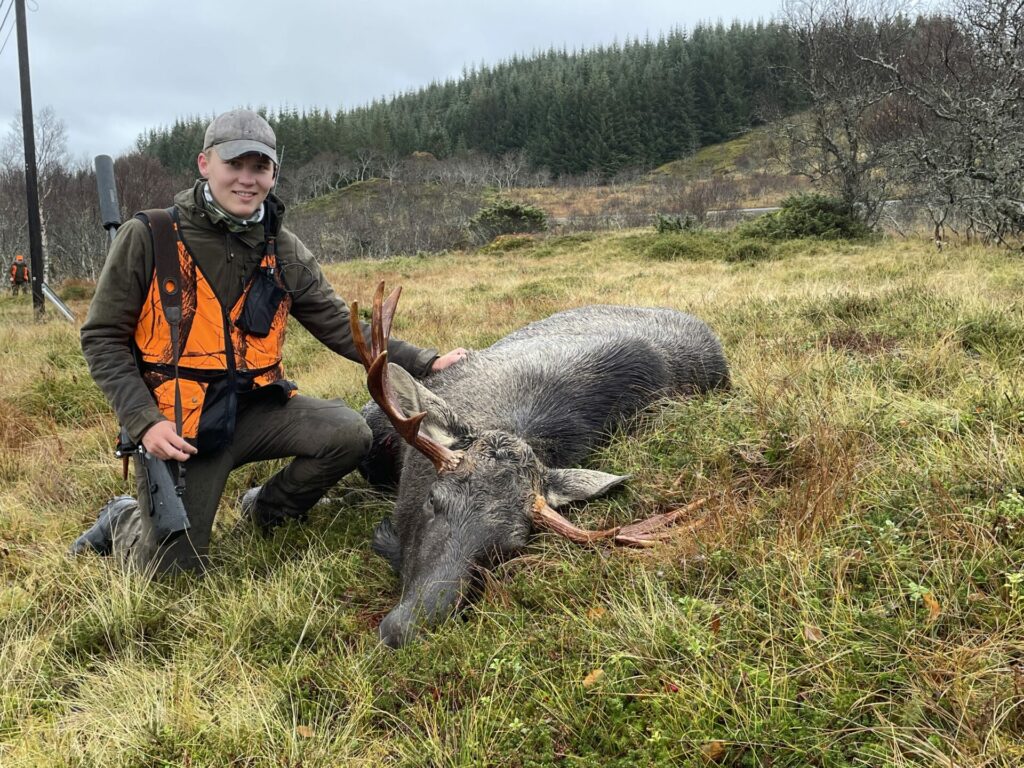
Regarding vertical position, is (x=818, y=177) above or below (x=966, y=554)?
above

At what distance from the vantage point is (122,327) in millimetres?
3156

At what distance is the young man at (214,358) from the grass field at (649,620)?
226mm

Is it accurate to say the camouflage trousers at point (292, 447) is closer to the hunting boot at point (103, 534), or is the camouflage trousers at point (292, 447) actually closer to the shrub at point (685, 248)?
the hunting boot at point (103, 534)

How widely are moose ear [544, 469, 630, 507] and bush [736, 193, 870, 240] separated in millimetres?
14959

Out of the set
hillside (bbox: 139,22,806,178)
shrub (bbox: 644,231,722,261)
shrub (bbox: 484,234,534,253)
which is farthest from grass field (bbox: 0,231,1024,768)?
hillside (bbox: 139,22,806,178)

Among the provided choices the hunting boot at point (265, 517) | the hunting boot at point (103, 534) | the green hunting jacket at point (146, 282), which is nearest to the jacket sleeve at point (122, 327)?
the green hunting jacket at point (146, 282)

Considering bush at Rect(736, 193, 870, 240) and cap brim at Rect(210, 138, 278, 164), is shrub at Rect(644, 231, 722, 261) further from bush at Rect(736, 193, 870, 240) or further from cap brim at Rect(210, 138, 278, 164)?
cap brim at Rect(210, 138, 278, 164)

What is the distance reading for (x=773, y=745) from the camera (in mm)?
1633

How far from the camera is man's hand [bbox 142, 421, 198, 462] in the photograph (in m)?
2.94

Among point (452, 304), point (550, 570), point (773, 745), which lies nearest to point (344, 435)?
point (550, 570)

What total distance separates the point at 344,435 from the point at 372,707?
1.77m

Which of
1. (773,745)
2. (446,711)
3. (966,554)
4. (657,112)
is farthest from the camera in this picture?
(657,112)

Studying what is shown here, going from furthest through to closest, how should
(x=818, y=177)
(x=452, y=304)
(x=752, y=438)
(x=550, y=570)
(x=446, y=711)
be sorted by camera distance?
(x=818, y=177), (x=452, y=304), (x=752, y=438), (x=550, y=570), (x=446, y=711)

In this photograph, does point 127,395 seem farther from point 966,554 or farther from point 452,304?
point 452,304
